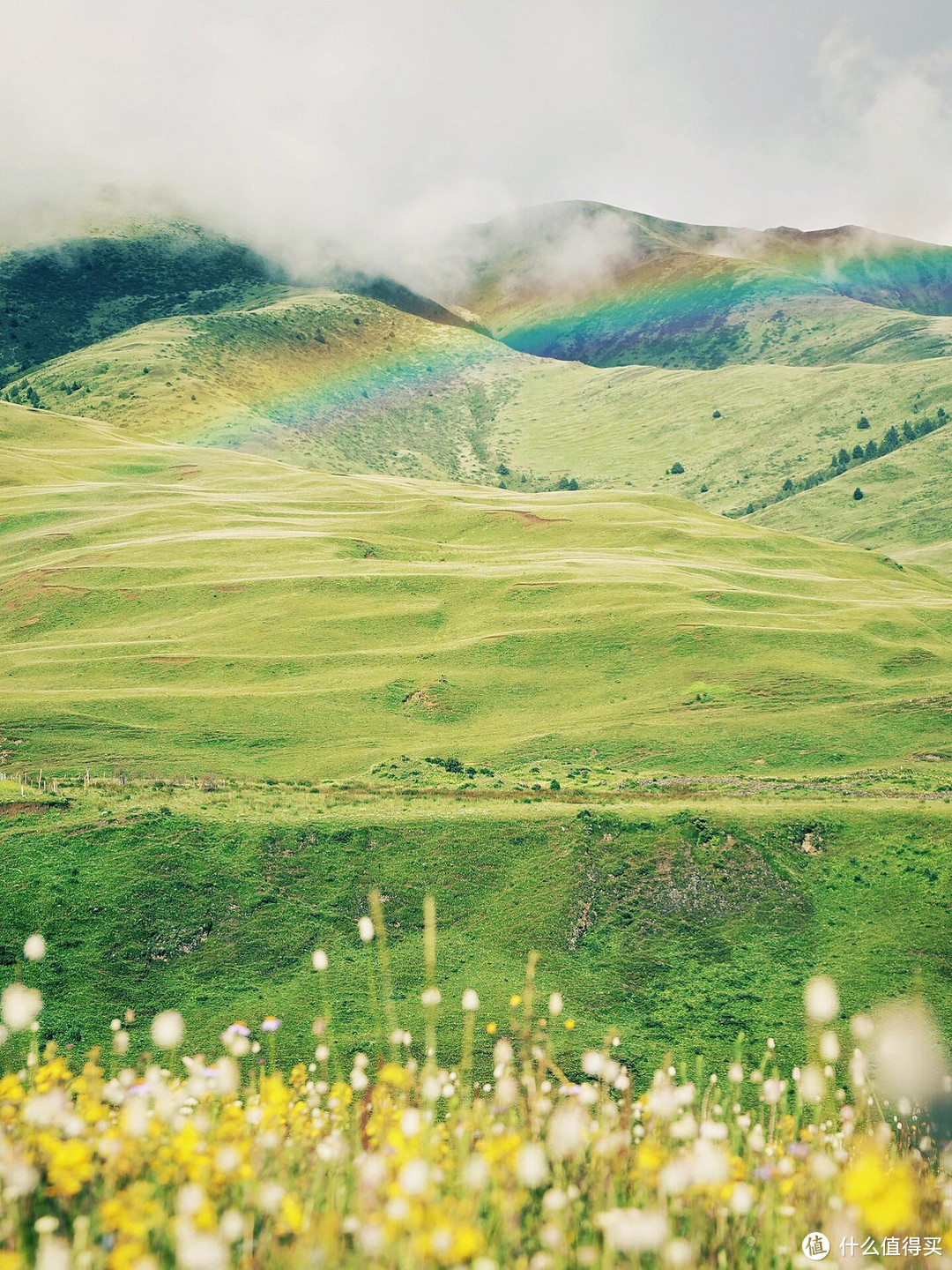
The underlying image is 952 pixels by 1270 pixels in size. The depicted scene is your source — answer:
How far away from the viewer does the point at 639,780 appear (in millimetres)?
41375

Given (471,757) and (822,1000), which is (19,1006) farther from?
(471,757)

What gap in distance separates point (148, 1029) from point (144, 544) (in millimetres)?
70898

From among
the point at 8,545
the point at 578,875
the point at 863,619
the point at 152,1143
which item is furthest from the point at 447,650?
the point at 152,1143

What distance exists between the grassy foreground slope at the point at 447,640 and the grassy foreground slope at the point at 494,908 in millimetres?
14737

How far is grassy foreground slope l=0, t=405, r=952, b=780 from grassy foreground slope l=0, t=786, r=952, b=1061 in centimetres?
1474

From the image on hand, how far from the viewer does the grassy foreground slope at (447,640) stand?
50125 mm

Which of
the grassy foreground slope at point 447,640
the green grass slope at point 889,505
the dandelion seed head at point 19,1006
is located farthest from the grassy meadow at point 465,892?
the green grass slope at point 889,505

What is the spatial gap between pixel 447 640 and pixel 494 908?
126 ft

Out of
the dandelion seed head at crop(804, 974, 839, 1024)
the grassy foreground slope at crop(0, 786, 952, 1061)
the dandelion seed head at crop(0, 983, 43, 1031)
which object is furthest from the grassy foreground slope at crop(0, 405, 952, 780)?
the dandelion seed head at crop(0, 983, 43, 1031)

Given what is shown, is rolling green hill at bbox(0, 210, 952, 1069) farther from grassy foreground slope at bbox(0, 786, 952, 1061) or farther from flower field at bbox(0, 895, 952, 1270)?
flower field at bbox(0, 895, 952, 1270)

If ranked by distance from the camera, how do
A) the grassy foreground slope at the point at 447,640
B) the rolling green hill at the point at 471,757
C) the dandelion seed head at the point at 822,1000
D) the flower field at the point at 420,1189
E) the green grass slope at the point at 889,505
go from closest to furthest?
the flower field at the point at 420,1189 < the dandelion seed head at the point at 822,1000 < the rolling green hill at the point at 471,757 < the grassy foreground slope at the point at 447,640 < the green grass slope at the point at 889,505

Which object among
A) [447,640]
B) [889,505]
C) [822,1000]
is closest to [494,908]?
[822,1000]

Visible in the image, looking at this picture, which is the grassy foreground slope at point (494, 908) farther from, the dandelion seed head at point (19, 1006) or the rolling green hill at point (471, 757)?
the dandelion seed head at point (19, 1006)

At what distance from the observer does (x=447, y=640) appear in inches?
2618
